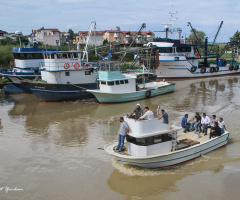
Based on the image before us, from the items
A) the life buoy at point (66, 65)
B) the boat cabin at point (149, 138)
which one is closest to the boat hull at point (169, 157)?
the boat cabin at point (149, 138)

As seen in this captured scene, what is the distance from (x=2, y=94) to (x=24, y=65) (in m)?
4.55

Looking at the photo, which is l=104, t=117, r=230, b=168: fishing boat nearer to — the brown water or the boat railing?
the brown water

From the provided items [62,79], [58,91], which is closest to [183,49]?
[62,79]

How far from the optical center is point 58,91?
23266 millimetres

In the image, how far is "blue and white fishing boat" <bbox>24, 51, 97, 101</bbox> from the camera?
23.2m

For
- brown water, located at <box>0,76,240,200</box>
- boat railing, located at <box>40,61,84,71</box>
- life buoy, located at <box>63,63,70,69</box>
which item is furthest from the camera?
life buoy, located at <box>63,63,70,69</box>

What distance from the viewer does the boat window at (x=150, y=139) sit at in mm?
9258

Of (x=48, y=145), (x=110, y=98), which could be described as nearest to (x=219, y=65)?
(x=110, y=98)

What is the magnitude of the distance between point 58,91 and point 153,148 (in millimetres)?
15888

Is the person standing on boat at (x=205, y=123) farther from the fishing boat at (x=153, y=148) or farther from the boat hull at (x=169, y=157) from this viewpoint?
the fishing boat at (x=153, y=148)

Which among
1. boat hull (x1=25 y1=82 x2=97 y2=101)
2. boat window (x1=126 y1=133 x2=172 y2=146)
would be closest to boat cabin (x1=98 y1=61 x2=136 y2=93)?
boat hull (x1=25 y1=82 x2=97 y2=101)

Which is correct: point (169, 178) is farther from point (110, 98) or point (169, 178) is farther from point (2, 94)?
point (2, 94)

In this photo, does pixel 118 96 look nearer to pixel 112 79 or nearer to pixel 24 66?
pixel 112 79

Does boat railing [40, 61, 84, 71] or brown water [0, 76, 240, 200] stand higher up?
boat railing [40, 61, 84, 71]
